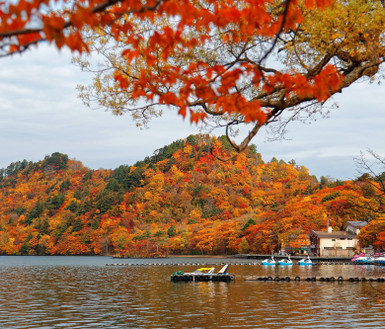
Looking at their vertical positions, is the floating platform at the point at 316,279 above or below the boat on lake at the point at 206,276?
below

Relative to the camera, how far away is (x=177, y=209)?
14450cm

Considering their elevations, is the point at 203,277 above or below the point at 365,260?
below

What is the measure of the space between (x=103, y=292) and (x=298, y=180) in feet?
352

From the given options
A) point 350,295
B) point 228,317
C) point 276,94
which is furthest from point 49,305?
point 276,94

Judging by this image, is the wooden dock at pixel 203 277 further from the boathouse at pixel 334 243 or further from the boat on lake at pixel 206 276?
the boathouse at pixel 334 243

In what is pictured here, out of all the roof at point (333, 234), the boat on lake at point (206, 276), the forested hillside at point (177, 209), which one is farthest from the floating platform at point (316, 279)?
the forested hillside at point (177, 209)

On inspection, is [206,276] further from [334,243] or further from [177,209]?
[177,209]

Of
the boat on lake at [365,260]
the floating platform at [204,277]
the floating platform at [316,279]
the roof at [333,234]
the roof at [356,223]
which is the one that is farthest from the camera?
the roof at [333,234]

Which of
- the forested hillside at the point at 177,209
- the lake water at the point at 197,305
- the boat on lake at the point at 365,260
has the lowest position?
the lake water at the point at 197,305

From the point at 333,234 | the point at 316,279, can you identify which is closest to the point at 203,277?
the point at 316,279

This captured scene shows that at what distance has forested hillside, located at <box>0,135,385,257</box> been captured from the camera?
10256 centimetres

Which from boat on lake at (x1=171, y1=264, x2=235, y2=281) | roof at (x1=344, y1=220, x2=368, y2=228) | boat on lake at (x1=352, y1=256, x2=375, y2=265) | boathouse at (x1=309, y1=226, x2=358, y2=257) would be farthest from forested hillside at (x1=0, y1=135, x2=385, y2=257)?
boat on lake at (x1=171, y1=264, x2=235, y2=281)

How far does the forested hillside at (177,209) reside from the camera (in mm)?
102562

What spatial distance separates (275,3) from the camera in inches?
369
